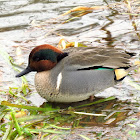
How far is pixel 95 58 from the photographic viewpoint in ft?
14.1

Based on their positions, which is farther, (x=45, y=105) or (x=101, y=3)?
(x=101, y=3)

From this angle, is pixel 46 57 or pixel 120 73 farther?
pixel 120 73

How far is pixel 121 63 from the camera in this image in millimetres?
4355

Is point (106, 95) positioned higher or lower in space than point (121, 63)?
lower

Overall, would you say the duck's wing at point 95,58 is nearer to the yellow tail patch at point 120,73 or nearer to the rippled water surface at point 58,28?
the yellow tail patch at point 120,73

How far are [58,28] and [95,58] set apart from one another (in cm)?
249

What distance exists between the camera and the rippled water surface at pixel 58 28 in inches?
Result: 215

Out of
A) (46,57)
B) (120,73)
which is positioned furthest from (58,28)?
Answer: (120,73)

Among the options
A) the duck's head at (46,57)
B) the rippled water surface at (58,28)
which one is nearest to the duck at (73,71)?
the duck's head at (46,57)

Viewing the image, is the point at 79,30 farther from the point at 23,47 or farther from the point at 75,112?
the point at 75,112

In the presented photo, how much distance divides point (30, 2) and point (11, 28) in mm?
1355

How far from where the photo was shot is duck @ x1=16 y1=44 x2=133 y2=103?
13.7ft

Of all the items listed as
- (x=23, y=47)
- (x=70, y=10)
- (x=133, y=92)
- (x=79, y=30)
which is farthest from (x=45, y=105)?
(x=70, y=10)

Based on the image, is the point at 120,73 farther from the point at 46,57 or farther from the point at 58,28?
the point at 58,28
